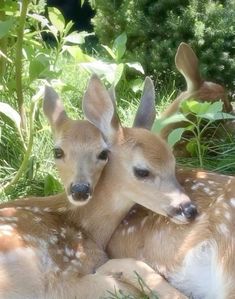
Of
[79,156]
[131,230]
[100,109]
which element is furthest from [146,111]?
[131,230]

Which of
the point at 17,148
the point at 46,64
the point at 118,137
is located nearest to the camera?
the point at 118,137

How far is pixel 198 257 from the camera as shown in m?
3.74

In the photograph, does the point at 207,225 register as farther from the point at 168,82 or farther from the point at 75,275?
the point at 168,82

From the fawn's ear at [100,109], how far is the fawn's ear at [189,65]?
1.47 m

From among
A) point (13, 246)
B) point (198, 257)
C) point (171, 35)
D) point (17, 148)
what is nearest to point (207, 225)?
point (198, 257)

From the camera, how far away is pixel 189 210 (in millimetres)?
3816

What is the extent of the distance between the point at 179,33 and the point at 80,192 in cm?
313

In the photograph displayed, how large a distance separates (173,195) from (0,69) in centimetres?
207

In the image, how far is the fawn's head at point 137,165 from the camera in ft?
12.8

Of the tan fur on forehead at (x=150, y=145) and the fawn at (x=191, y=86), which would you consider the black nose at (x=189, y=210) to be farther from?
the fawn at (x=191, y=86)

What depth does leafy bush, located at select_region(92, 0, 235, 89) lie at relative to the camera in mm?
6582

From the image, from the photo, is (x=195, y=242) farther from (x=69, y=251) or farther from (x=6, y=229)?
(x=6, y=229)

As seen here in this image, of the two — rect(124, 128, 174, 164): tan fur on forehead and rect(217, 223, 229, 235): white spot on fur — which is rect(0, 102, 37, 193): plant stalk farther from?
rect(217, 223, 229, 235): white spot on fur

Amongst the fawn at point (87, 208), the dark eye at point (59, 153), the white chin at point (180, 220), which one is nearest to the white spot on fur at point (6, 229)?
the fawn at point (87, 208)
